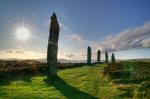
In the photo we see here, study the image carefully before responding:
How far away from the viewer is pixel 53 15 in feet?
129

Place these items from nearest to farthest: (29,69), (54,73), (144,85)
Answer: (144,85), (54,73), (29,69)

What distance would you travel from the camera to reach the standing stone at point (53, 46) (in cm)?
3666

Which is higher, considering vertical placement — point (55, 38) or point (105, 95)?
point (55, 38)

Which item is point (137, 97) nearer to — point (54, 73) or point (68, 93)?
point (68, 93)

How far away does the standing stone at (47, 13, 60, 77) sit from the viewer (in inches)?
1443

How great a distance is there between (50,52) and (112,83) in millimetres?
11474

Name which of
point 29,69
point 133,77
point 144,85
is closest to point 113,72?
point 133,77

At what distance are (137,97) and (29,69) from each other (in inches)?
1051

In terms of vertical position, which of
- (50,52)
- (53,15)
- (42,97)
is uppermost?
(53,15)

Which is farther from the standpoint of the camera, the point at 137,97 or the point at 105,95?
the point at 105,95

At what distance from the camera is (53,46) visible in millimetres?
37250

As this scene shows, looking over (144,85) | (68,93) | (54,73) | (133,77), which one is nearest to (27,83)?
(54,73)

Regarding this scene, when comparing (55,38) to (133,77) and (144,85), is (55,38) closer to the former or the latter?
(133,77)

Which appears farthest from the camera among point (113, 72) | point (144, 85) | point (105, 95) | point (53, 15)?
point (53, 15)
